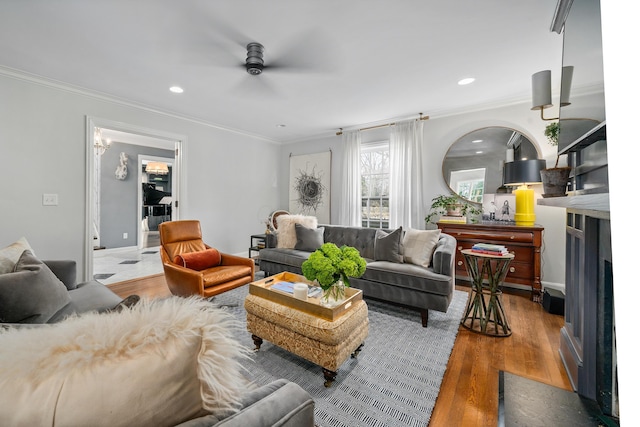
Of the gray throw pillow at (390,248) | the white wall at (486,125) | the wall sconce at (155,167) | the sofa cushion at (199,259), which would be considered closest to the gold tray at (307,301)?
the sofa cushion at (199,259)

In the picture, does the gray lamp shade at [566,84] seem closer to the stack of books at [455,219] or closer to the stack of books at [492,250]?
the stack of books at [492,250]

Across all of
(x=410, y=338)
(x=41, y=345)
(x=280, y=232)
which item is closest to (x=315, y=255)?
(x=410, y=338)

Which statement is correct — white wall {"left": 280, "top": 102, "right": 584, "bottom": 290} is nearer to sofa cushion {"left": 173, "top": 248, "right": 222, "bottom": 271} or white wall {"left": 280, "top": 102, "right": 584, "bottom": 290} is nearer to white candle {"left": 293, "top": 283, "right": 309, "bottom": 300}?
sofa cushion {"left": 173, "top": 248, "right": 222, "bottom": 271}

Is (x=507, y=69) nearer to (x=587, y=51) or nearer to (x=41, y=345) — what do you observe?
(x=587, y=51)

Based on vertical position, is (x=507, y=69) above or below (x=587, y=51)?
above

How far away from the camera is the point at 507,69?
8.79 feet

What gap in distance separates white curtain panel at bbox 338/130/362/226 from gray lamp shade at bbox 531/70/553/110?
2.64m

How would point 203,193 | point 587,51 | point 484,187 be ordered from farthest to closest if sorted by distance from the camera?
point 203,193
point 484,187
point 587,51

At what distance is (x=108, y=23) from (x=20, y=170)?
2098 millimetres

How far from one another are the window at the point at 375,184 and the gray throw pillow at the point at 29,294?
4069 mm

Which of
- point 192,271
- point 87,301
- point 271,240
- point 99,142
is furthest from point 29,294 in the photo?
point 99,142

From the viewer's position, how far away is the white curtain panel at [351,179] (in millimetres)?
4779

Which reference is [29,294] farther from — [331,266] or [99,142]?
[99,142]

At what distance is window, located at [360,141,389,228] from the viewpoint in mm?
4641
